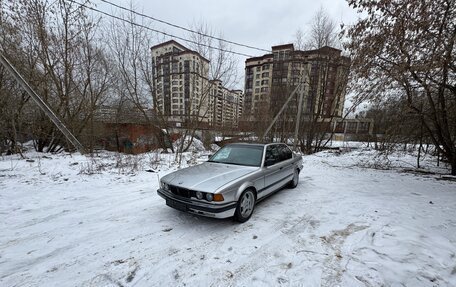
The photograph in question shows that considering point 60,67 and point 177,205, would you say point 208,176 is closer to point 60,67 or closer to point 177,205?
point 177,205

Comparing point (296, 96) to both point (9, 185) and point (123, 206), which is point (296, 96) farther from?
point (9, 185)

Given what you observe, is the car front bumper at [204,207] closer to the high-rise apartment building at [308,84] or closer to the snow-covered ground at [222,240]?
the snow-covered ground at [222,240]

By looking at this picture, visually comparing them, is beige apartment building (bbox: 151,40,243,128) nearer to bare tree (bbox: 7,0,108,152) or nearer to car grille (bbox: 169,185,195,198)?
bare tree (bbox: 7,0,108,152)

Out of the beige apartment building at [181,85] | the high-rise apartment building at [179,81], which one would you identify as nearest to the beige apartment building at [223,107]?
the beige apartment building at [181,85]

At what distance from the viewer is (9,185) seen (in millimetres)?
5000

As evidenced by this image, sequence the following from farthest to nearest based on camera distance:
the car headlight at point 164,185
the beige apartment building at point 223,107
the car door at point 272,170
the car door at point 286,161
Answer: the beige apartment building at point 223,107
the car door at point 286,161
the car door at point 272,170
the car headlight at point 164,185

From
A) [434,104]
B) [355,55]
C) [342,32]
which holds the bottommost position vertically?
[434,104]

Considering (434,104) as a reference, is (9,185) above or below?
below

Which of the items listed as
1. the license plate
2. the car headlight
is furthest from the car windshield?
the license plate

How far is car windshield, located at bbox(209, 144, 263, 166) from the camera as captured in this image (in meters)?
4.29

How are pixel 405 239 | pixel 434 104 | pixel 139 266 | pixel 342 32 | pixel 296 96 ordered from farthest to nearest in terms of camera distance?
1. pixel 296 96
2. pixel 434 104
3. pixel 342 32
4. pixel 405 239
5. pixel 139 266

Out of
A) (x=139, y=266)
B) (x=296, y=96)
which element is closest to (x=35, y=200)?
(x=139, y=266)

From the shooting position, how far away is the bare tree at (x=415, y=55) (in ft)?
16.5

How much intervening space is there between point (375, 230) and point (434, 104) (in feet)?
23.5
